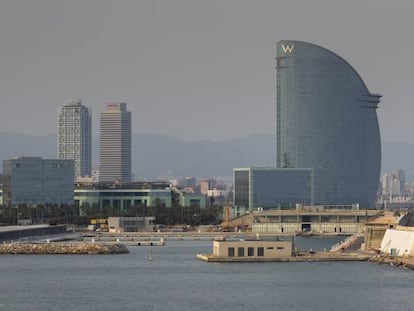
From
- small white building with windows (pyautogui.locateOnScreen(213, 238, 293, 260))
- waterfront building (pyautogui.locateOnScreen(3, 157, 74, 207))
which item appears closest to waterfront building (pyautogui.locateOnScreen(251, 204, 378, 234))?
waterfront building (pyautogui.locateOnScreen(3, 157, 74, 207))

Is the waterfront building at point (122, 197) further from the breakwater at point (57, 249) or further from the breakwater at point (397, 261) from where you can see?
the breakwater at point (397, 261)

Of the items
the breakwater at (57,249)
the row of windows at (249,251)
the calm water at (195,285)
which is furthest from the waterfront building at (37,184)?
the row of windows at (249,251)

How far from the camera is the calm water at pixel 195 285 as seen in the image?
7269cm

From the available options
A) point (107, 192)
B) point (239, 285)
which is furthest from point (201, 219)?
point (239, 285)

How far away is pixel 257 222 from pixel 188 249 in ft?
153

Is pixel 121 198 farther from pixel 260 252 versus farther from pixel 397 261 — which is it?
pixel 397 261

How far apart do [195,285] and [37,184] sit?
370ft

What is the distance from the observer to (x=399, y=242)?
10219 centimetres

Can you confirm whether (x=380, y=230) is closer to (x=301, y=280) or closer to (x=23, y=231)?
(x=301, y=280)

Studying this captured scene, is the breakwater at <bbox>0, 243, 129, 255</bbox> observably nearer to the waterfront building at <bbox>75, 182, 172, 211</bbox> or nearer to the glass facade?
the waterfront building at <bbox>75, 182, 172, 211</bbox>

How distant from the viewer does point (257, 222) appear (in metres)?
169

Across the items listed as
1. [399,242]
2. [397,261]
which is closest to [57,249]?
[399,242]

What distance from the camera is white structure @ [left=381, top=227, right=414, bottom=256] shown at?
326 ft

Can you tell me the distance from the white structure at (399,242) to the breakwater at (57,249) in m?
21.3
